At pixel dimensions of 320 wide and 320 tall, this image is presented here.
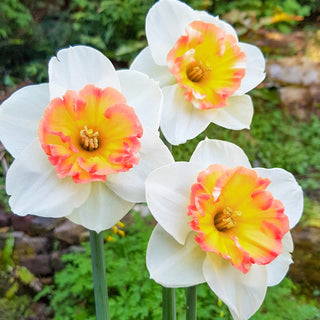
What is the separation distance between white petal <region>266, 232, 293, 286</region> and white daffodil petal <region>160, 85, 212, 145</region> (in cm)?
19

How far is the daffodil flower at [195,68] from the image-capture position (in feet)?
1.73

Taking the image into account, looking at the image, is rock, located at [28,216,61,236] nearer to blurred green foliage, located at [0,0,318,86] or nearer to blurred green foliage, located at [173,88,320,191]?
blurred green foliage, located at [173,88,320,191]

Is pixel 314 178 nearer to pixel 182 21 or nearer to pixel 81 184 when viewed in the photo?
pixel 182 21

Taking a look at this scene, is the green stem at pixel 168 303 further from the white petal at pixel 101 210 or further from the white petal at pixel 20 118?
the white petal at pixel 20 118

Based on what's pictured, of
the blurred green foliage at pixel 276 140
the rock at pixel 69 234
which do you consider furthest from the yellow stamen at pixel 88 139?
the blurred green foliage at pixel 276 140

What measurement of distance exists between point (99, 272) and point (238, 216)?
0.20 m

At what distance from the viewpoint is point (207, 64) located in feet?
1.88

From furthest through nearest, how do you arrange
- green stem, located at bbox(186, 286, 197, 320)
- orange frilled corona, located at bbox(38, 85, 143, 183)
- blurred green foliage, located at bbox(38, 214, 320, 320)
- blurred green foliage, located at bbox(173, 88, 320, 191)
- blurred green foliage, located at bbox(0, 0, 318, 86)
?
blurred green foliage, located at bbox(0, 0, 318, 86) → blurred green foliage, located at bbox(173, 88, 320, 191) → blurred green foliage, located at bbox(38, 214, 320, 320) → green stem, located at bbox(186, 286, 197, 320) → orange frilled corona, located at bbox(38, 85, 143, 183)

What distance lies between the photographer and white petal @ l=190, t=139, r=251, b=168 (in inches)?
18.6

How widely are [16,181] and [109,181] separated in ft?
0.34

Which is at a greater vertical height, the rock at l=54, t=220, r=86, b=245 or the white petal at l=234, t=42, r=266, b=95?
the white petal at l=234, t=42, r=266, b=95

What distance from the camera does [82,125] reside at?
45 cm

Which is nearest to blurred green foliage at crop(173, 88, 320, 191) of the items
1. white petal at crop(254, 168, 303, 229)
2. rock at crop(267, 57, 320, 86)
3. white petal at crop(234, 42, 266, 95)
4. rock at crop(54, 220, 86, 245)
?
rock at crop(267, 57, 320, 86)

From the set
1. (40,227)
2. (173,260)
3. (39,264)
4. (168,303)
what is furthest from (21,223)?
(173,260)
